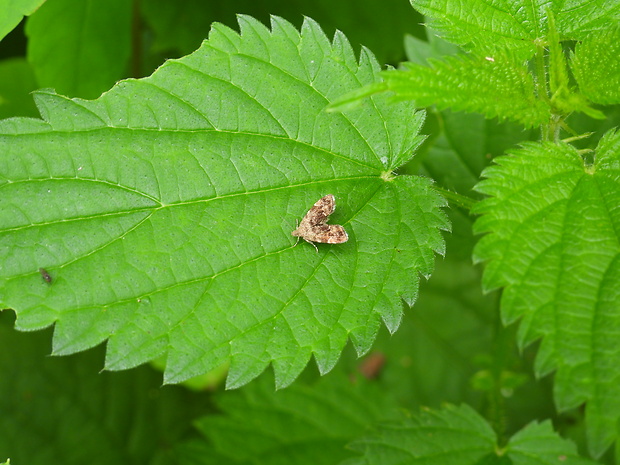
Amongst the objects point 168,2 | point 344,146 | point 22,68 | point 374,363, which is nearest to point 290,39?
point 344,146

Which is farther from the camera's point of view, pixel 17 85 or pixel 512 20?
pixel 17 85

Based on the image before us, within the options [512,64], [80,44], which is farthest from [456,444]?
[80,44]

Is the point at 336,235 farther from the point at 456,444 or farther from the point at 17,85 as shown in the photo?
the point at 17,85

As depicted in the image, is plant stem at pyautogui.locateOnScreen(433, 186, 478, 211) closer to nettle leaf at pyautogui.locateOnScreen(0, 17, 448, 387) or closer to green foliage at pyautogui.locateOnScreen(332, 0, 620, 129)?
nettle leaf at pyautogui.locateOnScreen(0, 17, 448, 387)

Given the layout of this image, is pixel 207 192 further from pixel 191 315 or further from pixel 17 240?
pixel 17 240

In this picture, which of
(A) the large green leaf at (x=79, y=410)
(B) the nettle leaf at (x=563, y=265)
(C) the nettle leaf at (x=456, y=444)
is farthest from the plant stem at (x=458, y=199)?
(A) the large green leaf at (x=79, y=410)

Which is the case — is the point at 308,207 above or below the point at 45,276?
below
